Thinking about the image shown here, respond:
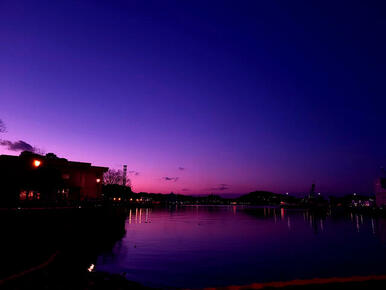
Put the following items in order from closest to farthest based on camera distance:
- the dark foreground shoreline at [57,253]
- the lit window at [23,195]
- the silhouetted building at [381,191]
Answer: the dark foreground shoreline at [57,253]
the lit window at [23,195]
the silhouetted building at [381,191]

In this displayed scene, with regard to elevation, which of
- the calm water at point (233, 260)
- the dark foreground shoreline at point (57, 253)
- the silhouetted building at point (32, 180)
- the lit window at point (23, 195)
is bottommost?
the calm water at point (233, 260)

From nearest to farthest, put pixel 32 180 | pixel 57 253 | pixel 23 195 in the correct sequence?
pixel 57 253, pixel 32 180, pixel 23 195

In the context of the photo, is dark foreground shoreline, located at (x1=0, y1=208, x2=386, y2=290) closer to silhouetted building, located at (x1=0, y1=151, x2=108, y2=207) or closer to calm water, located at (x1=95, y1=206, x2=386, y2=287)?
calm water, located at (x1=95, y1=206, x2=386, y2=287)

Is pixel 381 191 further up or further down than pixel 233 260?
further up

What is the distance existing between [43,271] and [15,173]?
30.7m

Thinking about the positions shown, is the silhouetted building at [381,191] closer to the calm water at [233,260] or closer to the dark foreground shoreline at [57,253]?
the calm water at [233,260]

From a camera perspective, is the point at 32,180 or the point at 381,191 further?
the point at 381,191

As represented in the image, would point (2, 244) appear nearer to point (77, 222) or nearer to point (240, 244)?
point (77, 222)

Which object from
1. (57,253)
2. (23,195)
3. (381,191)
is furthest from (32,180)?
(381,191)

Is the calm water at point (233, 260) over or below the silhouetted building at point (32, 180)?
below

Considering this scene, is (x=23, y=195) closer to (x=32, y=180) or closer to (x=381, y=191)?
(x=32, y=180)

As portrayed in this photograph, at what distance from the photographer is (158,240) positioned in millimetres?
52719

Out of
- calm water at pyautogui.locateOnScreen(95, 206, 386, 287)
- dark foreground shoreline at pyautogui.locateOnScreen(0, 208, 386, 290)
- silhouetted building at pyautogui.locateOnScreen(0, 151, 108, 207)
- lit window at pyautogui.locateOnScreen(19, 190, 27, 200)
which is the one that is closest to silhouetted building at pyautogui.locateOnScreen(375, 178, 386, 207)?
calm water at pyautogui.locateOnScreen(95, 206, 386, 287)

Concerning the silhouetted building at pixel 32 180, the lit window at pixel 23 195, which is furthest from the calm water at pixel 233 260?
the lit window at pixel 23 195
